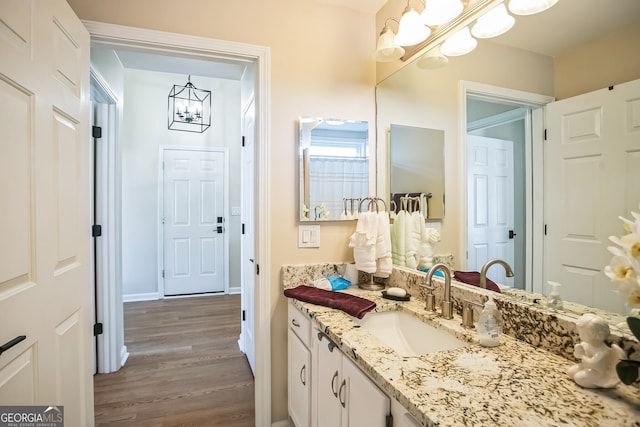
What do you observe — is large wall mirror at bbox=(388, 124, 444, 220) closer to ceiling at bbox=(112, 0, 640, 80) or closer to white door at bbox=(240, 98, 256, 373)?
ceiling at bbox=(112, 0, 640, 80)

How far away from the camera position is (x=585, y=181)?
37.6 inches

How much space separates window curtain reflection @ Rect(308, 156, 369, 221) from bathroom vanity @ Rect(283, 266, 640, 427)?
2.28 ft

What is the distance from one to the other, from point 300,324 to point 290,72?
1.38 m

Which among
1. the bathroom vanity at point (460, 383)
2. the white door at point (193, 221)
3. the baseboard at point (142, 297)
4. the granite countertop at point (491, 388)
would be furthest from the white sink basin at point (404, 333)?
the baseboard at point (142, 297)

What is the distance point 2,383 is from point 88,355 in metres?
0.61

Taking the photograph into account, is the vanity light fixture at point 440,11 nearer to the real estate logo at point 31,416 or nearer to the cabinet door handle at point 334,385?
the cabinet door handle at point 334,385

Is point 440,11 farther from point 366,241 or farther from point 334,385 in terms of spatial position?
point 334,385

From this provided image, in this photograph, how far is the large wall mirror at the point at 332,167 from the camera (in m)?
1.79

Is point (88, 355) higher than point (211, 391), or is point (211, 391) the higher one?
point (88, 355)

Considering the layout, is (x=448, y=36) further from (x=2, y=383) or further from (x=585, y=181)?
(x=2, y=383)

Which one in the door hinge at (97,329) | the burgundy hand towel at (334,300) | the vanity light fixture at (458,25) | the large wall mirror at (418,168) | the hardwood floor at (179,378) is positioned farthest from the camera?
the door hinge at (97,329)

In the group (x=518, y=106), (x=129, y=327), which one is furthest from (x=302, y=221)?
(x=129, y=327)

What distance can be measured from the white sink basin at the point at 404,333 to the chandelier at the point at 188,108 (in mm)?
3271

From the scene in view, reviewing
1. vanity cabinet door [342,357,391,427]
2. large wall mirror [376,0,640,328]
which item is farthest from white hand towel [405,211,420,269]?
vanity cabinet door [342,357,391,427]
